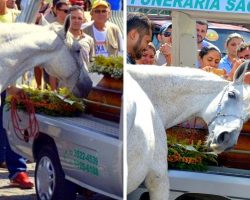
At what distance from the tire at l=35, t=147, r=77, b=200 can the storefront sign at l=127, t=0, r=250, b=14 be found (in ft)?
2.50

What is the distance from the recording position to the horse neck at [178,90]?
3793mm

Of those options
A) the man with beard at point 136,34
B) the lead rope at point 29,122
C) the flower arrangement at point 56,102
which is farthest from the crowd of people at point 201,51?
the lead rope at point 29,122

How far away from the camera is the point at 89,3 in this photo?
3277 mm

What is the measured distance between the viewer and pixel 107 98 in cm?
329

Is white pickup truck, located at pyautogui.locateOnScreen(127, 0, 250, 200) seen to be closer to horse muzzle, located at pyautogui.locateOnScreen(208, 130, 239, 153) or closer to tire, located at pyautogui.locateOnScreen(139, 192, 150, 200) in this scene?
tire, located at pyautogui.locateOnScreen(139, 192, 150, 200)

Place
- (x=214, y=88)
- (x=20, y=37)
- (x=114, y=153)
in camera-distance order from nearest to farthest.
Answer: (x=114, y=153), (x=20, y=37), (x=214, y=88)

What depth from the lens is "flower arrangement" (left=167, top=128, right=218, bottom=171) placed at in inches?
151

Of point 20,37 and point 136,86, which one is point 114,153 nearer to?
point 136,86

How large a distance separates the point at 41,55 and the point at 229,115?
90 centimetres

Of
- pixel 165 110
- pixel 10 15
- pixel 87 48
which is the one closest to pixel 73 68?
pixel 87 48

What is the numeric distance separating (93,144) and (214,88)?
780 mm

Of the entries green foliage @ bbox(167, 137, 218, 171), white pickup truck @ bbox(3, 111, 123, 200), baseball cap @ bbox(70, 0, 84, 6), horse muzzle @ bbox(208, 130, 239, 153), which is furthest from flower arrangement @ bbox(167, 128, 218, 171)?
baseball cap @ bbox(70, 0, 84, 6)

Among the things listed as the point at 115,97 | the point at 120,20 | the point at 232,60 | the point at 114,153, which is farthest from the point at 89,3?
the point at 232,60

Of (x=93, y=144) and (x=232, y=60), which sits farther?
(x=232, y=60)
